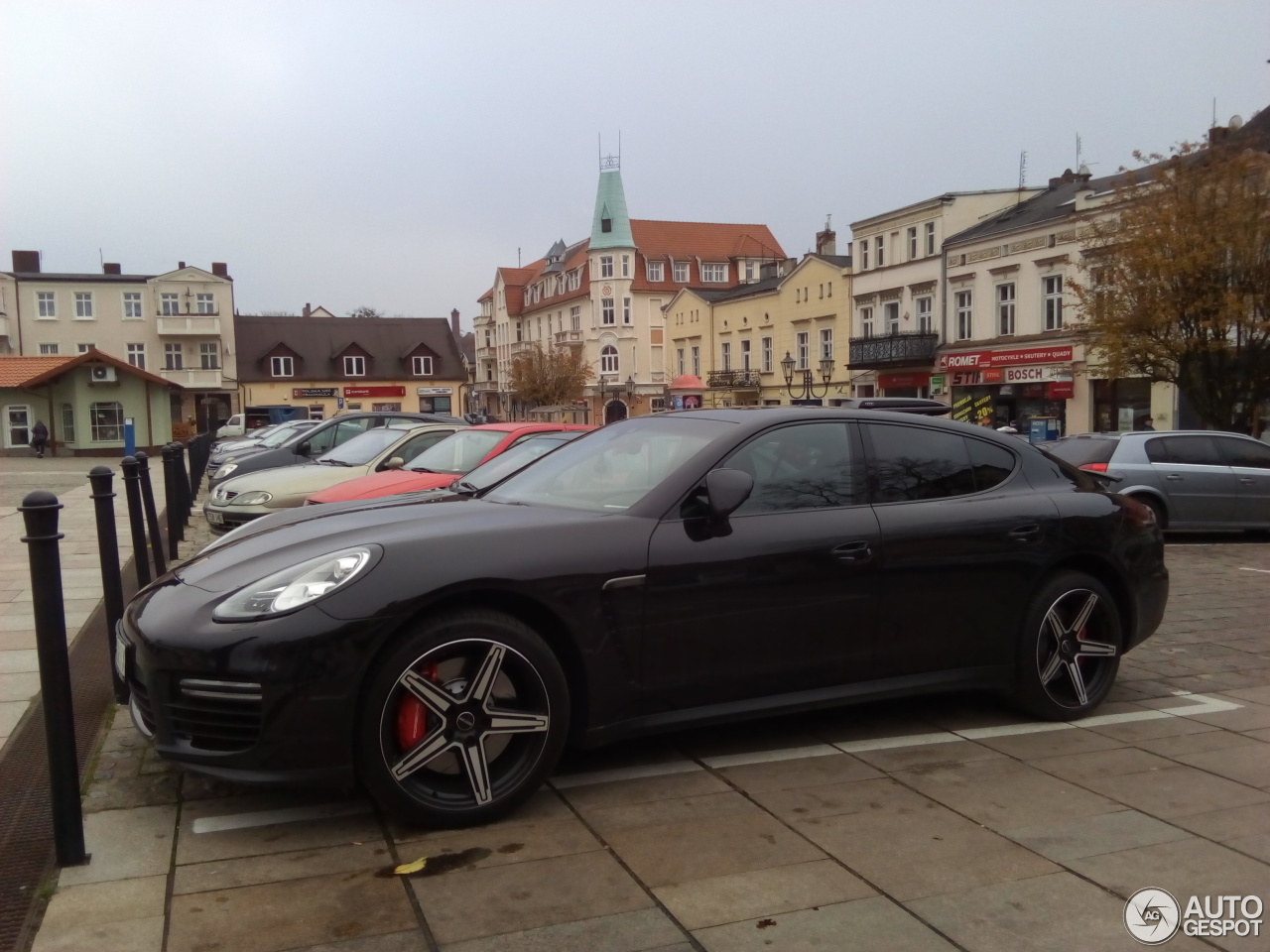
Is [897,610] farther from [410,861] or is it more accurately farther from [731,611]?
[410,861]

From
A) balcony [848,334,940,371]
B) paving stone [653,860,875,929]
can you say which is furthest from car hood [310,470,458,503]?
balcony [848,334,940,371]

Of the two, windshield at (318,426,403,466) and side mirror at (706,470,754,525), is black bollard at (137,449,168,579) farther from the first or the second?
side mirror at (706,470,754,525)

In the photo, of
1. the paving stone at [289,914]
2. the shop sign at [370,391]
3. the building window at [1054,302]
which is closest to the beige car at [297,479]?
the paving stone at [289,914]

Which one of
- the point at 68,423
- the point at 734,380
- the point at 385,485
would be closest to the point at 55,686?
the point at 385,485

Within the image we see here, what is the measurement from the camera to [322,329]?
262 feet

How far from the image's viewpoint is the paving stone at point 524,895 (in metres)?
3.07

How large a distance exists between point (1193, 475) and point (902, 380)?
31665 mm

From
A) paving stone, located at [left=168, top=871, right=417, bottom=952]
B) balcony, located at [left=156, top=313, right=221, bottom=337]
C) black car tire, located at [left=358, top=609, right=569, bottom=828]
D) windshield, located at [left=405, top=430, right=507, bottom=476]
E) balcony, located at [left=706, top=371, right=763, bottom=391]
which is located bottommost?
paving stone, located at [left=168, top=871, right=417, bottom=952]

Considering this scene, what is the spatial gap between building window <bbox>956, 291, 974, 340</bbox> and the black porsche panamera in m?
37.0

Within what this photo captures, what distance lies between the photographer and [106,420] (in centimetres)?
4116

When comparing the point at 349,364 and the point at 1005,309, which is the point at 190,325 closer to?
the point at 349,364

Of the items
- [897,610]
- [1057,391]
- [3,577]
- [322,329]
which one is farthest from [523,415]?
[897,610]

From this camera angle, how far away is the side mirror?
13.3 feet

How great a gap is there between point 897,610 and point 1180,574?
7.05 m
